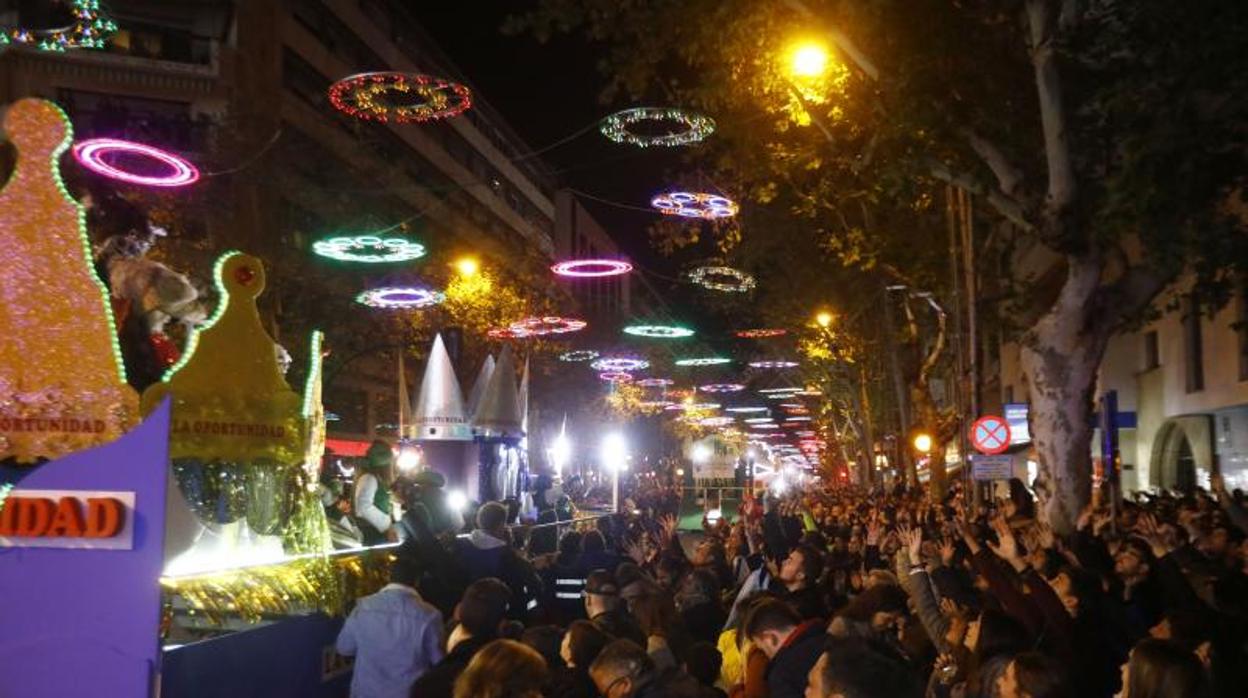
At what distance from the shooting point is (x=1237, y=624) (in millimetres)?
6848

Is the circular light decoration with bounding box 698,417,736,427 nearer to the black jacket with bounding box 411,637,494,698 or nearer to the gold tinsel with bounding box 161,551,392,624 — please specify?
the gold tinsel with bounding box 161,551,392,624

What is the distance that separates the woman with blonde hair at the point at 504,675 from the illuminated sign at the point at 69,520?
4.83 feet

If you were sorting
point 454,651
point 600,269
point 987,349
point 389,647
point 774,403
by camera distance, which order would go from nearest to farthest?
point 454,651
point 389,647
point 600,269
point 987,349
point 774,403

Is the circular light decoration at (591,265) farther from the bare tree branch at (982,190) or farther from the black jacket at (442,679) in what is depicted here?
the black jacket at (442,679)

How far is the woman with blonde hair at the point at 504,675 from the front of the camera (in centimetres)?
459

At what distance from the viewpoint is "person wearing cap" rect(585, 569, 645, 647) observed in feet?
23.1

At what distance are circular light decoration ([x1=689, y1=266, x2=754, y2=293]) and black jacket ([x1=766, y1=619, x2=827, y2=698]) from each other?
68.9 ft

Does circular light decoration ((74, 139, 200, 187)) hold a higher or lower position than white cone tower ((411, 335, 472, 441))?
higher

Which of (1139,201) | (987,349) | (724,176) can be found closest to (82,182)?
(1139,201)

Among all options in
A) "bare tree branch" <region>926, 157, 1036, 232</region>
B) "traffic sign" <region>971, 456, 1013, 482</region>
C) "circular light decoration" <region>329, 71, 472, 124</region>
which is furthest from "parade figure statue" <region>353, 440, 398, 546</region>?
"traffic sign" <region>971, 456, 1013, 482</region>

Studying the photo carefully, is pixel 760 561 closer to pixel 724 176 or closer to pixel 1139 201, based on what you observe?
pixel 1139 201

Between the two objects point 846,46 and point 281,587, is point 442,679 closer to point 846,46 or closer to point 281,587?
point 281,587

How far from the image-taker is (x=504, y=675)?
4617mm

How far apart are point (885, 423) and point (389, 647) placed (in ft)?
152
